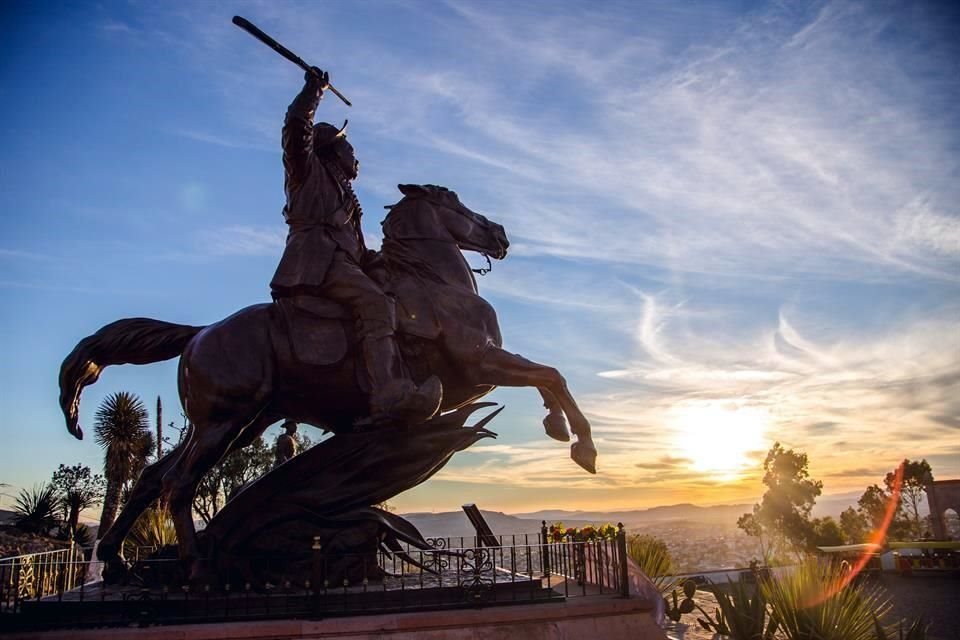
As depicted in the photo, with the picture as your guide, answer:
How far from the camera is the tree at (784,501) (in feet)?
129

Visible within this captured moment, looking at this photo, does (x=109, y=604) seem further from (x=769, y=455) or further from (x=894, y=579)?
(x=769, y=455)

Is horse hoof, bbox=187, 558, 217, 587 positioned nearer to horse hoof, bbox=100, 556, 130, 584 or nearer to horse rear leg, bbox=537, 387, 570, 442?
horse hoof, bbox=100, 556, 130, 584

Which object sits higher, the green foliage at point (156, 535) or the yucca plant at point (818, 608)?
the green foliage at point (156, 535)

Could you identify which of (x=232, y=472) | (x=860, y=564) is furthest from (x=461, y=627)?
(x=232, y=472)

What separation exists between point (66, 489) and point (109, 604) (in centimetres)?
2751

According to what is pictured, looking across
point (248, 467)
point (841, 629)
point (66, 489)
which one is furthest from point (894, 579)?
point (66, 489)

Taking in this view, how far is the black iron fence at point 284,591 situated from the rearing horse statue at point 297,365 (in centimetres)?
52

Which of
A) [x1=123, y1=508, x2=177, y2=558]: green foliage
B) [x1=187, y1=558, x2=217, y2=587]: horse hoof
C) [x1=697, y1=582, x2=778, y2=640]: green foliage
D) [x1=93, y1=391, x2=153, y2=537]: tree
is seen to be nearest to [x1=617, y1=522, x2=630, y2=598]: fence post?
[x1=697, y1=582, x2=778, y2=640]: green foliage

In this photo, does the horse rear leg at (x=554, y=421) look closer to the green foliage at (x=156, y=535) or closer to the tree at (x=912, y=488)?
the green foliage at (x=156, y=535)

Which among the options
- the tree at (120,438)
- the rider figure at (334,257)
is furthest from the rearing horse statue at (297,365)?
the tree at (120,438)

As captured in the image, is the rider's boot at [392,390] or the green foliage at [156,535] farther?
the green foliage at [156,535]

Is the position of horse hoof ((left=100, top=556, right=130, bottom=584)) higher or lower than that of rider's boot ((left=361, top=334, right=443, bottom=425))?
lower

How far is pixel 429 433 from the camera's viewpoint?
808 cm

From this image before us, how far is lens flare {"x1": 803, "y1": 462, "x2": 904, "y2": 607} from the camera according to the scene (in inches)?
300
